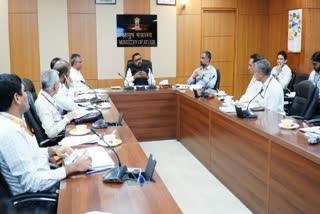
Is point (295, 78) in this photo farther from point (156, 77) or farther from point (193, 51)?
point (156, 77)

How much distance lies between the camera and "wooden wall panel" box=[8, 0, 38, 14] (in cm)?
711

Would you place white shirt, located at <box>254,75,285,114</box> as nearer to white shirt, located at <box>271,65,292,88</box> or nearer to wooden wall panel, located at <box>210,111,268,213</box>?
wooden wall panel, located at <box>210,111,268,213</box>

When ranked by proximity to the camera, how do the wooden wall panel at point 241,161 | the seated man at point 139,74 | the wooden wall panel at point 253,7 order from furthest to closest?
the wooden wall panel at point 253,7 → the seated man at point 139,74 → the wooden wall panel at point 241,161

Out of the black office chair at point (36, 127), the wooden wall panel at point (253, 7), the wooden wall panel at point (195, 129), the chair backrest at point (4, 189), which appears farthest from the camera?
the wooden wall panel at point (253, 7)

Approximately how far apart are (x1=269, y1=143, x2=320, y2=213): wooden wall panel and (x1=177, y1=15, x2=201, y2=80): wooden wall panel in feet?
17.1

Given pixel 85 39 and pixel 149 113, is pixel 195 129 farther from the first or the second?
pixel 85 39

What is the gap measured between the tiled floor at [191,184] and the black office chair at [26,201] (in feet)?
5.25

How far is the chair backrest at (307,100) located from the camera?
4.29 metres

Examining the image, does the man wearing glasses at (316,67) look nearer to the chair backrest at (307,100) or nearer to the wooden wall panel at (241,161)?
the chair backrest at (307,100)

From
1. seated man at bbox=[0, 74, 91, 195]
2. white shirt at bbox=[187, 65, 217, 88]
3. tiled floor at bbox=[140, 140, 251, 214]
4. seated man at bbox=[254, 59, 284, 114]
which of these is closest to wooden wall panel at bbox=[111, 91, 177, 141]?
tiled floor at bbox=[140, 140, 251, 214]

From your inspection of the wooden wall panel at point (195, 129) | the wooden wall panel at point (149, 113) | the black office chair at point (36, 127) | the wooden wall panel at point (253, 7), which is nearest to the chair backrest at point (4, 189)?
the black office chair at point (36, 127)

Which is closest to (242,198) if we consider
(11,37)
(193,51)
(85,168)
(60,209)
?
(85,168)

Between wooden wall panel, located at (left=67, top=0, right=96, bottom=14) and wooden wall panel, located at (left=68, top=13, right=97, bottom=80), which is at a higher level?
wooden wall panel, located at (left=67, top=0, right=96, bottom=14)

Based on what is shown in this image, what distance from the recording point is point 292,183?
8.86ft
